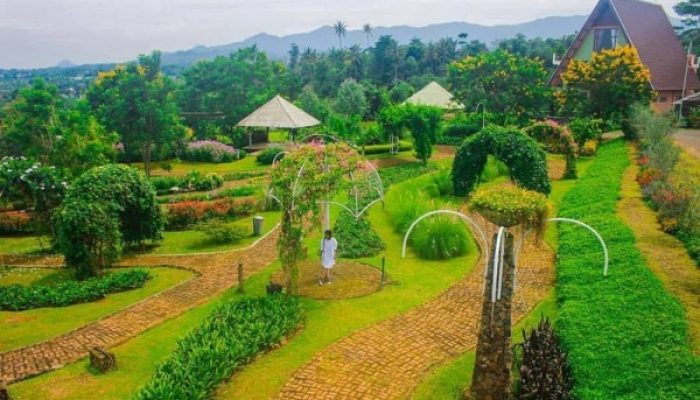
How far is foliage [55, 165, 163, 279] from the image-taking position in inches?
535

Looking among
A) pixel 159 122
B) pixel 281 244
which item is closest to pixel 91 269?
pixel 281 244

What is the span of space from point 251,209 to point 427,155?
10550 millimetres

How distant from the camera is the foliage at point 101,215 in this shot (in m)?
13.6

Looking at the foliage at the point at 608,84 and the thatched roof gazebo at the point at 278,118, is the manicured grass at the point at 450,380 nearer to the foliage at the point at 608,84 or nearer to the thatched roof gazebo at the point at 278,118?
the thatched roof gazebo at the point at 278,118

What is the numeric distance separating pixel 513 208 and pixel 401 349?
376 cm

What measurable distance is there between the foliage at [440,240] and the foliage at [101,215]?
8.03m

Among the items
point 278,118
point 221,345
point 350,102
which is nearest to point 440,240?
point 221,345

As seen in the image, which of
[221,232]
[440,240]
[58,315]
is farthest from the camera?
[221,232]

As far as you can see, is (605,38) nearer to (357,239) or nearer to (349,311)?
(357,239)

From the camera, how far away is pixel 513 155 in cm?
1783

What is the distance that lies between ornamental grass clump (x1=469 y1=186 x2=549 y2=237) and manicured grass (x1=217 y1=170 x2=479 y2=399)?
4.09m

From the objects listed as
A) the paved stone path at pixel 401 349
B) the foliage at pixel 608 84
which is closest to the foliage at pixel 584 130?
the foliage at pixel 608 84

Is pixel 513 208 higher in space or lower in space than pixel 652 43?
lower

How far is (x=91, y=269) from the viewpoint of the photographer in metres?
13.9
